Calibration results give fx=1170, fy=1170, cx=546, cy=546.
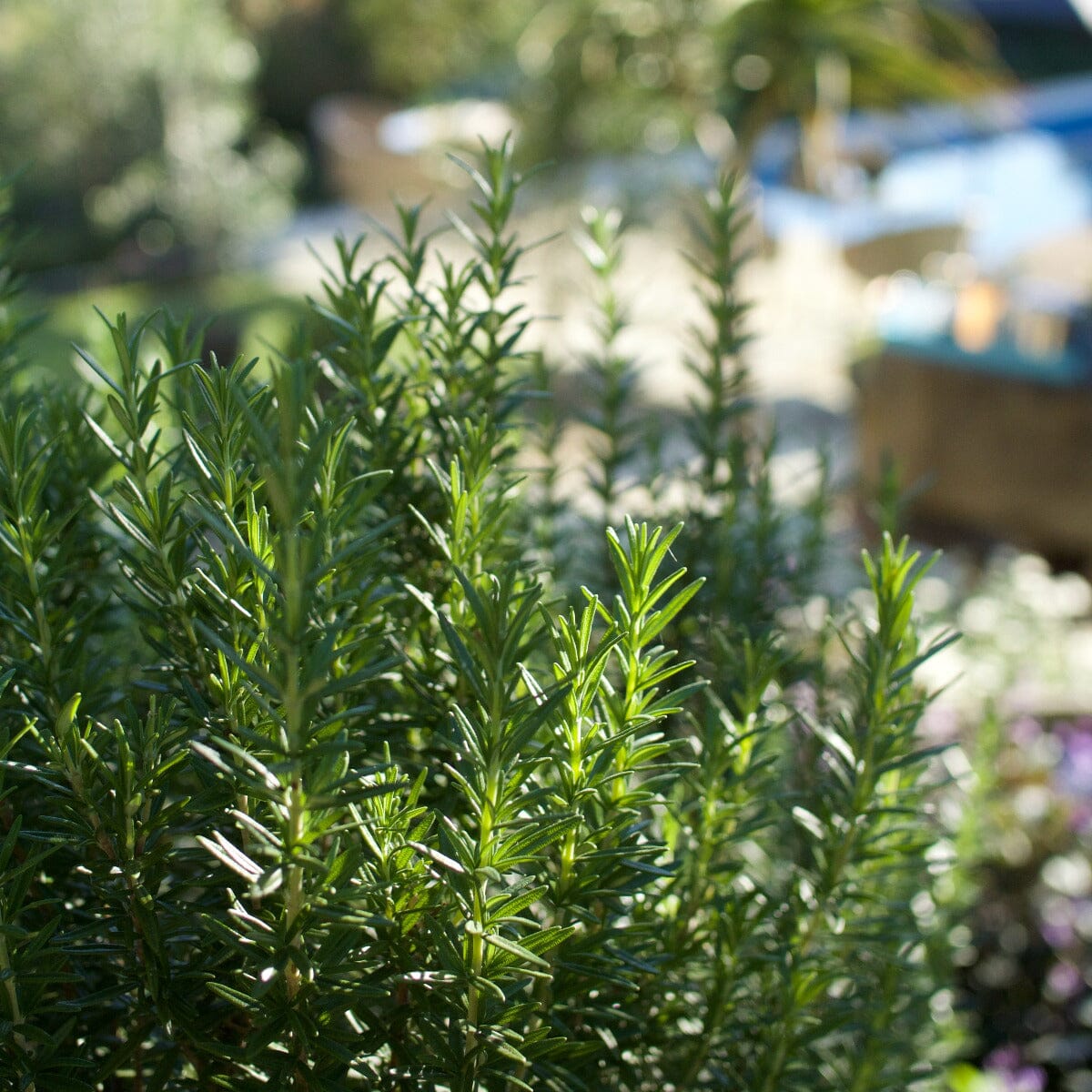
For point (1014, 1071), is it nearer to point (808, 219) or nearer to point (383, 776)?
point (383, 776)

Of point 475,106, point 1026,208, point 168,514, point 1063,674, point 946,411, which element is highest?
point 475,106

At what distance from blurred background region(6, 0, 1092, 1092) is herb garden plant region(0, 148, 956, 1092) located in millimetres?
260

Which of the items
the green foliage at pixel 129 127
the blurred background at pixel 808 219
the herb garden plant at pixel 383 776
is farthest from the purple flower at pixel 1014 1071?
the green foliage at pixel 129 127

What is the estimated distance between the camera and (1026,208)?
10.7 m

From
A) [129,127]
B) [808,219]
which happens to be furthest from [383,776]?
[129,127]

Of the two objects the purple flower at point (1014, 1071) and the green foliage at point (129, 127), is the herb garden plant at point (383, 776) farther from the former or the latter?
the green foliage at point (129, 127)

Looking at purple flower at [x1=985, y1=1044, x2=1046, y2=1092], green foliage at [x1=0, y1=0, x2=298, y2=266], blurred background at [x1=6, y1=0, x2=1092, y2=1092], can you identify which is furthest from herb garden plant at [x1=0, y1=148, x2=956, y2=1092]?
green foliage at [x1=0, y1=0, x2=298, y2=266]

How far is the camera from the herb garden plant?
0.43m

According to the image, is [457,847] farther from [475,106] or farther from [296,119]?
[296,119]

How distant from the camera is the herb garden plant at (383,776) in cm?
43

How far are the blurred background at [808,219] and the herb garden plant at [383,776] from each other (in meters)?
0.26

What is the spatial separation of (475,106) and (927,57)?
4.54m

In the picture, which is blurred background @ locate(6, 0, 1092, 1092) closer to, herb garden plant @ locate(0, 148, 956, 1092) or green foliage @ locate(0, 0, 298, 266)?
green foliage @ locate(0, 0, 298, 266)

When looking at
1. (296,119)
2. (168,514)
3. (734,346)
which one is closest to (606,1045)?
(168,514)
